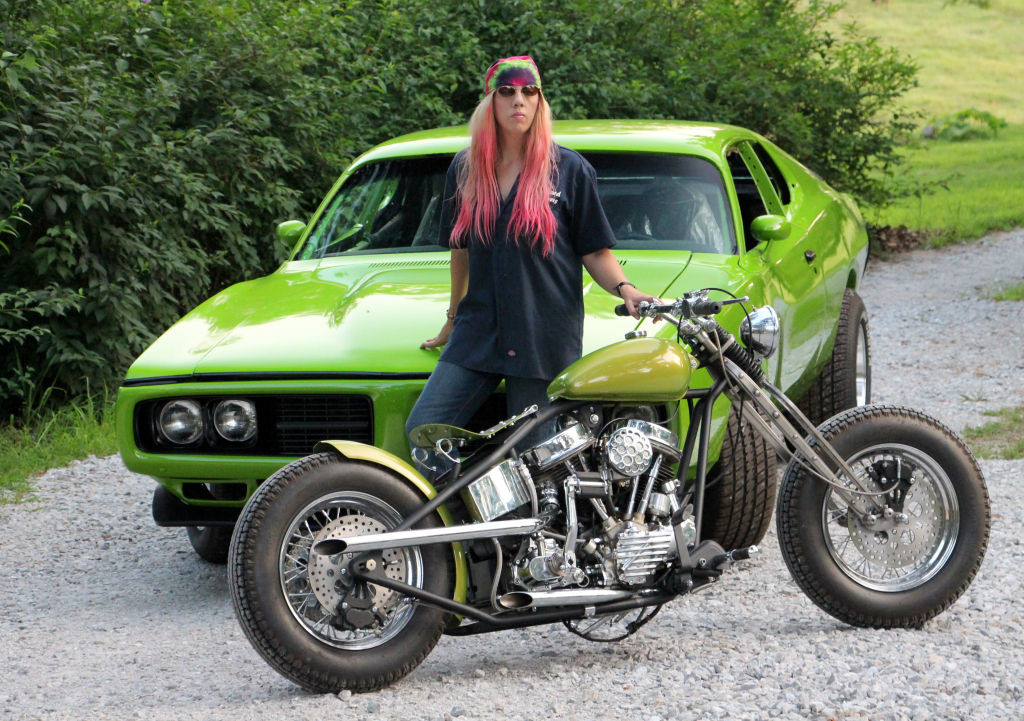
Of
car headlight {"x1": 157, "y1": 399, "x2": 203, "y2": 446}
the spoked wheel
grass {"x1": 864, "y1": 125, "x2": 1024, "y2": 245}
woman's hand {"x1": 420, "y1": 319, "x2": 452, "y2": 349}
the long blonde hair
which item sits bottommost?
grass {"x1": 864, "y1": 125, "x2": 1024, "y2": 245}

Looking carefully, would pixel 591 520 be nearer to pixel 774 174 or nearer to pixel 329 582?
pixel 329 582

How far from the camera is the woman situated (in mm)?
3916

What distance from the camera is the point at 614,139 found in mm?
5734

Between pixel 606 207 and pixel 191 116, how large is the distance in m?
3.93

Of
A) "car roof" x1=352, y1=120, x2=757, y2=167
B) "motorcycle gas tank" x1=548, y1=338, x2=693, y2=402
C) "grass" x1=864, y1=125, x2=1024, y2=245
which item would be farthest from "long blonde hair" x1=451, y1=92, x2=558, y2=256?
"grass" x1=864, y1=125, x2=1024, y2=245

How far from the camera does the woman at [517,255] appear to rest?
3.92 metres

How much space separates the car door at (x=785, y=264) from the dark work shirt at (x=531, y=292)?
1448mm

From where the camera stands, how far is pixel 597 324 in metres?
4.51

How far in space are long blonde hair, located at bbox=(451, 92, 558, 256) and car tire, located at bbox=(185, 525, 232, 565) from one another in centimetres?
194

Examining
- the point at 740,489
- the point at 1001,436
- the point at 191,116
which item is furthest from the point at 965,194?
the point at 740,489

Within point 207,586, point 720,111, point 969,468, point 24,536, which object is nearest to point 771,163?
point 969,468

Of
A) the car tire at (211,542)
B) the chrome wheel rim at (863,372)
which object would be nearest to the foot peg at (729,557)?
the car tire at (211,542)

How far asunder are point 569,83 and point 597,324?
739 centimetres

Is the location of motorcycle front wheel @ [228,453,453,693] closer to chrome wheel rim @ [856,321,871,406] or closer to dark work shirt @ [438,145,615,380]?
dark work shirt @ [438,145,615,380]
